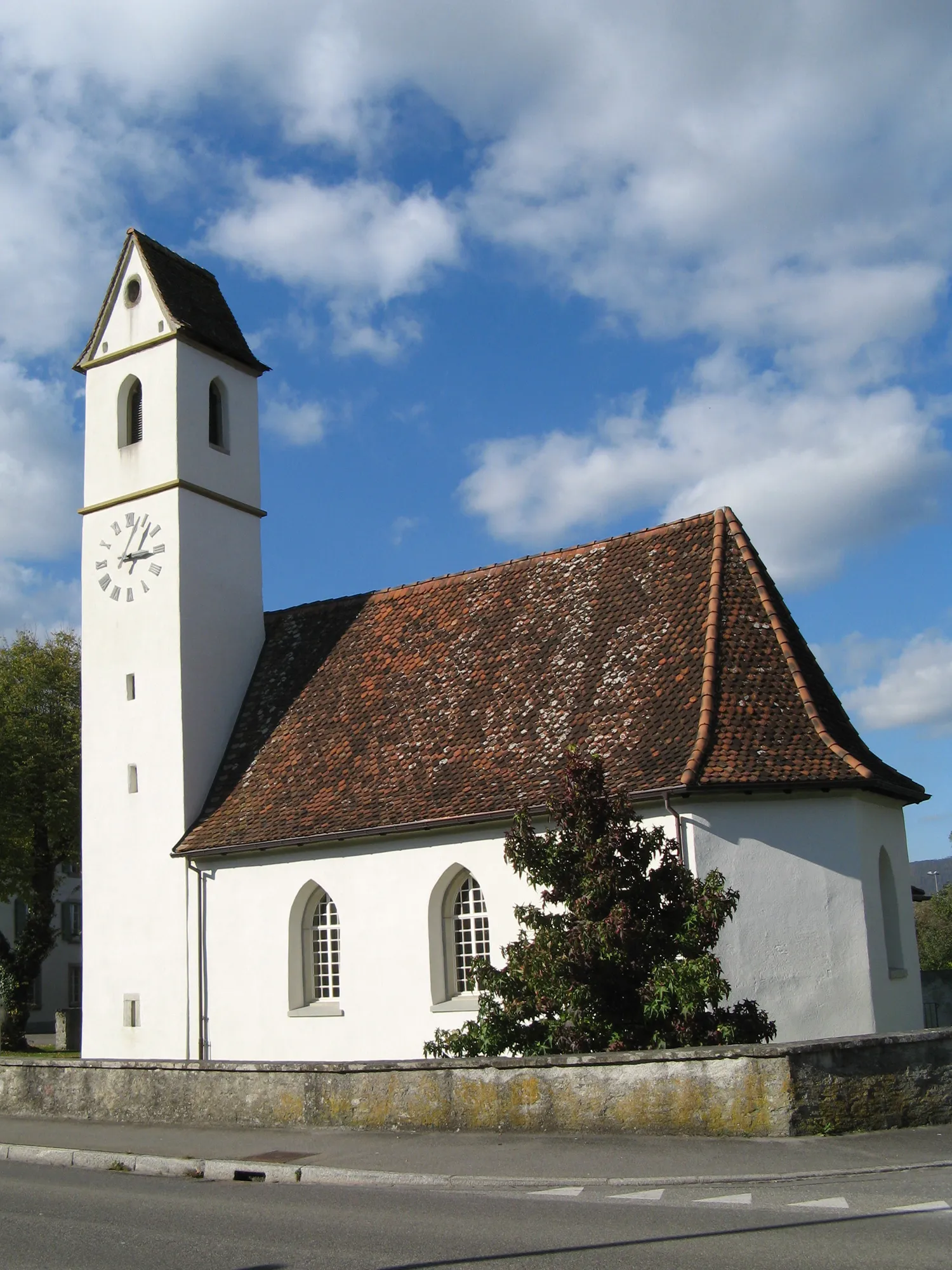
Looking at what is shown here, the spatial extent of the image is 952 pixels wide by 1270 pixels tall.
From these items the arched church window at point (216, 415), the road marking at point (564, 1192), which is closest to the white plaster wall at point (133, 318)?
the arched church window at point (216, 415)

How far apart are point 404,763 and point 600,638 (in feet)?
13.6

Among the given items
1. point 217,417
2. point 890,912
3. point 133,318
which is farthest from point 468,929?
point 133,318

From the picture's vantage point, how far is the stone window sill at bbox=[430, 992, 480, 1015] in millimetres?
20188

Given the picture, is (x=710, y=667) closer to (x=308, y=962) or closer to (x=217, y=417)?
(x=308, y=962)

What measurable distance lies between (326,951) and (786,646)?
9.75 m

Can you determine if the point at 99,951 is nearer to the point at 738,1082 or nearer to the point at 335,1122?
the point at 335,1122

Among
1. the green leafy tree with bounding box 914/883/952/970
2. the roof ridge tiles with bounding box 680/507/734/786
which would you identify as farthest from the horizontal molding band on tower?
the green leafy tree with bounding box 914/883/952/970

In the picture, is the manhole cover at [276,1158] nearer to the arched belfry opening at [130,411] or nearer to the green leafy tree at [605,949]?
the green leafy tree at [605,949]

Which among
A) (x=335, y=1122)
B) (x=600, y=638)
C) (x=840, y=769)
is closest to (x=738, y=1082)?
(x=335, y=1122)

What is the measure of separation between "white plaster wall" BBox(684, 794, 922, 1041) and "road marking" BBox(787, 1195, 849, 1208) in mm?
8418

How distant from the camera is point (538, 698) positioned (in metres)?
21.8

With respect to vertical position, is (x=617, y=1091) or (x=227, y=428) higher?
(x=227, y=428)

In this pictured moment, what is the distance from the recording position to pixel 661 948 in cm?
1420

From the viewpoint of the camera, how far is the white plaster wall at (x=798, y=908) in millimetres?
18125
